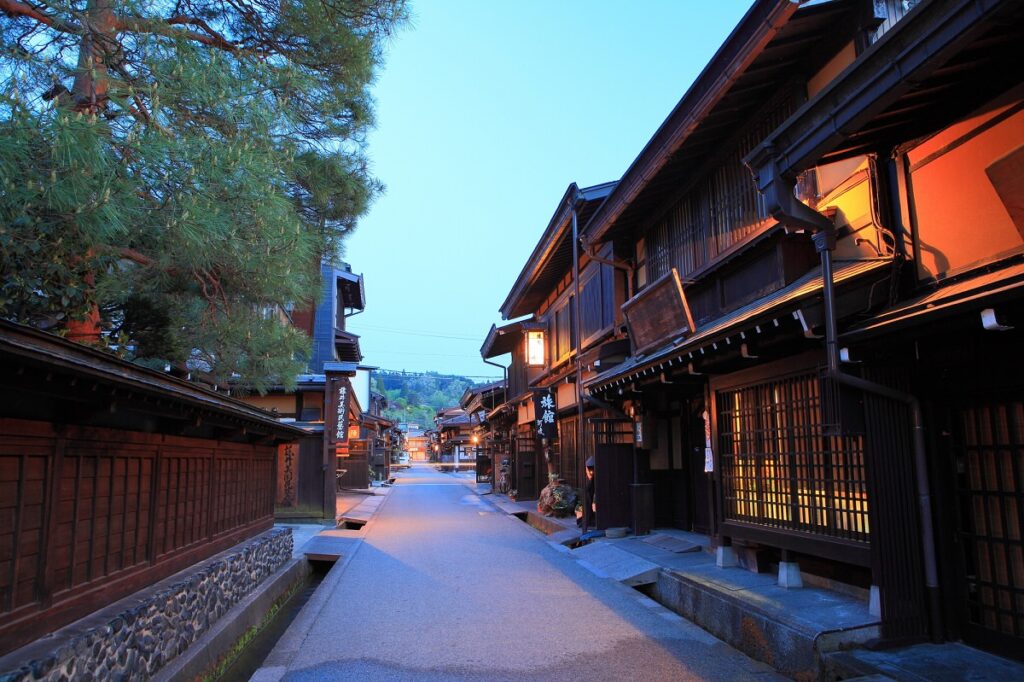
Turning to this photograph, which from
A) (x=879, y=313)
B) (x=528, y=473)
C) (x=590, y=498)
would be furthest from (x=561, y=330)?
(x=879, y=313)

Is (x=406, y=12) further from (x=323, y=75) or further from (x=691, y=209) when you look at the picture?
(x=691, y=209)

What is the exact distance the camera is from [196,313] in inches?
391

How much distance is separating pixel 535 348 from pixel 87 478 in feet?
64.1

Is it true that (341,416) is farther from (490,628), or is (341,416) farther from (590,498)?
(490,628)

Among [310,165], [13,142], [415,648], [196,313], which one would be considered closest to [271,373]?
[196,313]

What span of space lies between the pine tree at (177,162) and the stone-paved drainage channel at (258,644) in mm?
3916

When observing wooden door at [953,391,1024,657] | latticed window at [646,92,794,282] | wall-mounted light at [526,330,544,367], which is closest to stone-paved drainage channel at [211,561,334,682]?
wooden door at [953,391,1024,657]

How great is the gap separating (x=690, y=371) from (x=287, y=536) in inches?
356

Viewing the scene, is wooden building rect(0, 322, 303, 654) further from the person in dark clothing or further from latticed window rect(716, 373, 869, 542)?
the person in dark clothing

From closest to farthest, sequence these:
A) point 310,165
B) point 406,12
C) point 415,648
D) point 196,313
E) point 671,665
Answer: point 671,665
point 415,648
point 406,12
point 196,313
point 310,165

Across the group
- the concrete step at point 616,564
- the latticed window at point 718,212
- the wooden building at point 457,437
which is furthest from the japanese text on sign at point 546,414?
the wooden building at point 457,437

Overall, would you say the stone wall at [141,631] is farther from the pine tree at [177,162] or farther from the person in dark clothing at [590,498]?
the person in dark clothing at [590,498]

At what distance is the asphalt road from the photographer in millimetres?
6555

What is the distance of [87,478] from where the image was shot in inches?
226
